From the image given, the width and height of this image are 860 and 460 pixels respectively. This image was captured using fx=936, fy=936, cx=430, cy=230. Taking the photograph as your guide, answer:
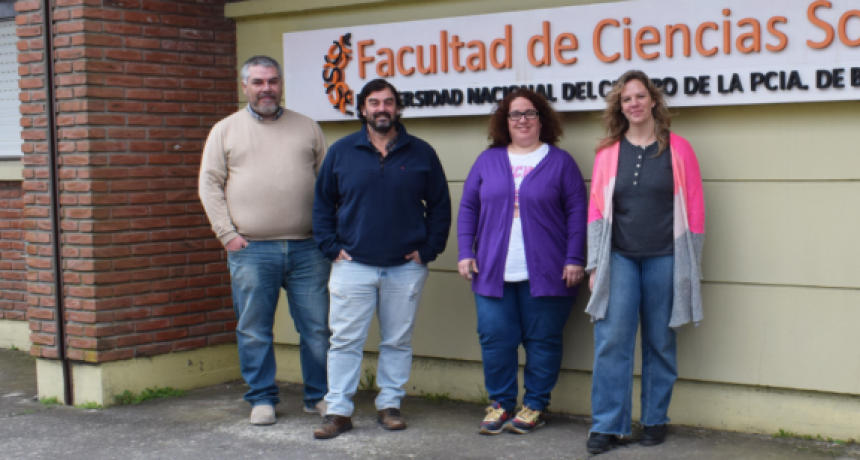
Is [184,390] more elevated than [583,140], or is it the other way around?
[583,140]

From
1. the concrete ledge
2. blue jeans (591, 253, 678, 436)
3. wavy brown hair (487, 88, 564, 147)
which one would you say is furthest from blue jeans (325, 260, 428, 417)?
the concrete ledge

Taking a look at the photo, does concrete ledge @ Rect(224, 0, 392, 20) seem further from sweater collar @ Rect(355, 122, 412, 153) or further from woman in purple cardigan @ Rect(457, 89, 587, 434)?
woman in purple cardigan @ Rect(457, 89, 587, 434)

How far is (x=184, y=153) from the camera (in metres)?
6.32

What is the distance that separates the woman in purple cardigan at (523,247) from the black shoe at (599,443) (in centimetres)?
42

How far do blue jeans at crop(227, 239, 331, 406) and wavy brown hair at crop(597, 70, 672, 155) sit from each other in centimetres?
184

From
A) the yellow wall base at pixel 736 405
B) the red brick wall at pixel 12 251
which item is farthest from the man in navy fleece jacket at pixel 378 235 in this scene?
the red brick wall at pixel 12 251

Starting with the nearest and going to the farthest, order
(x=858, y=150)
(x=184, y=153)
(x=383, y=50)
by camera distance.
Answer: (x=858, y=150) → (x=383, y=50) → (x=184, y=153)

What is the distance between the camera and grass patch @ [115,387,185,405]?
5.99 m

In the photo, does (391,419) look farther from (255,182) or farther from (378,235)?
(255,182)

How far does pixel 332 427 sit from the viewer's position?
5.11m

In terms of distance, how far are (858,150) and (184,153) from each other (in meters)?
4.14

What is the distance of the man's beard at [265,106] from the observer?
5.32 meters

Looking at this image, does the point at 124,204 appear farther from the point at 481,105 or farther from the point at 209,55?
the point at 481,105

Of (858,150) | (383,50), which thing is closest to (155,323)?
(383,50)
